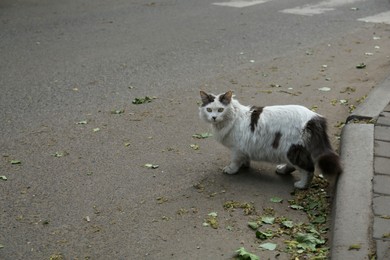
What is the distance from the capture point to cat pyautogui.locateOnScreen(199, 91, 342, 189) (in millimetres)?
5227

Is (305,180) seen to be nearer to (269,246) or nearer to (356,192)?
(356,192)

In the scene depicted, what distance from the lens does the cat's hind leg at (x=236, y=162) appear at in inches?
220

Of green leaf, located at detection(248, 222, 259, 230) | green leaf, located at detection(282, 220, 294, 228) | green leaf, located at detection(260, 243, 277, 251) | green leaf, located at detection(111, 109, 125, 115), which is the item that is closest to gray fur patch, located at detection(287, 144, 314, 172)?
green leaf, located at detection(282, 220, 294, 228)

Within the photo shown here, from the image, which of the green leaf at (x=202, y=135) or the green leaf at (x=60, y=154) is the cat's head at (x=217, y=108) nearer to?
the green leaf at (x=202, y=135)

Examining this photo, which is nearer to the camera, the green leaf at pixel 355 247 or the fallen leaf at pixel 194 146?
the green leaf at pixel 355 247

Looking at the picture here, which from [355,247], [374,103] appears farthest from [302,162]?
[374,103]

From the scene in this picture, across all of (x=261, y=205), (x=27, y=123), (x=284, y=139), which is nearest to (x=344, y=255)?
(x=261, y=205)

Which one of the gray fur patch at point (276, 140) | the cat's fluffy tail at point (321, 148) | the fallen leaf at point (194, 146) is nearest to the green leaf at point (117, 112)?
the fallen leaf at point (194, 146)

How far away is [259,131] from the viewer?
5457 mm

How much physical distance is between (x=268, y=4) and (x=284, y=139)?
28.1 feet

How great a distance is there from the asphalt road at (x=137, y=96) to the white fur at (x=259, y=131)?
0.21 metres

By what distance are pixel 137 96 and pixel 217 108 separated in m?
2.61

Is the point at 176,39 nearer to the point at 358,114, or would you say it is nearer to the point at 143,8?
the point at 143,8

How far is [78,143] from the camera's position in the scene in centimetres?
648
